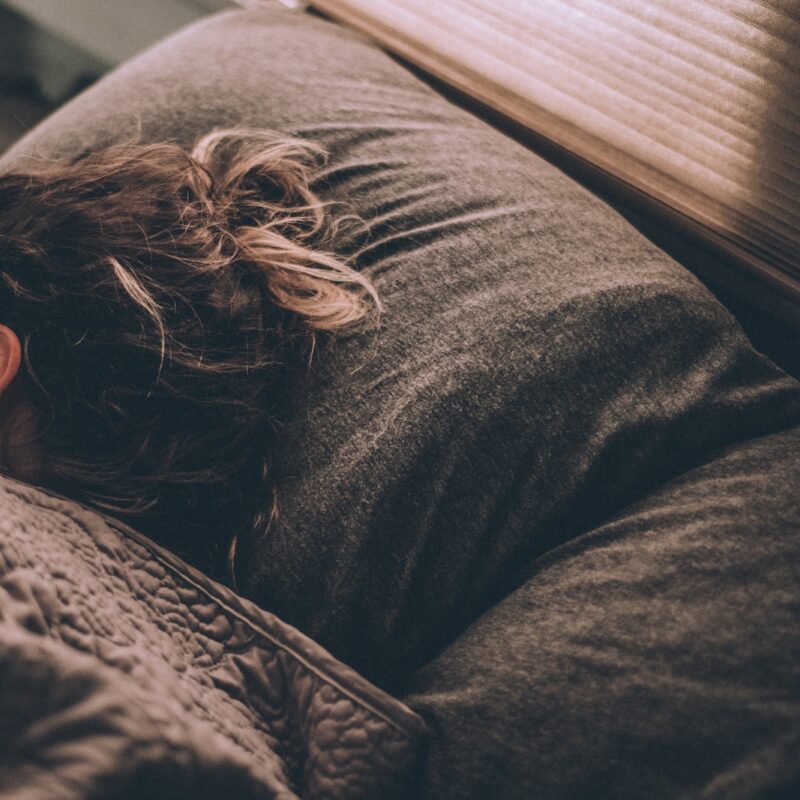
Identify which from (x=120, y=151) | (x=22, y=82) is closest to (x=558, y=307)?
(x=120, y=151)

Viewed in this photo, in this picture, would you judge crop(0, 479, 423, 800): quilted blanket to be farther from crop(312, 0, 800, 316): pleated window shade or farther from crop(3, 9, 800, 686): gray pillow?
crop(312, 0, 800, 316): pleated window shade

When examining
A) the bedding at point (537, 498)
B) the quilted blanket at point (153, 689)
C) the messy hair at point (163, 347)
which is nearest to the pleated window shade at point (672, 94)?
the bedding at point (537, 498)

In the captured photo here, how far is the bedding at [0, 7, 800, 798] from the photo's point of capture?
45 centimetres

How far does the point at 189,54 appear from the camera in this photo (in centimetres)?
83

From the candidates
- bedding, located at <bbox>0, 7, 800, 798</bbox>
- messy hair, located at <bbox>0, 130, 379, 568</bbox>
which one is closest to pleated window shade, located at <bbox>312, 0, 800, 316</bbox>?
bedding, located at <bbox>0, 7, 800, 798</bbox>

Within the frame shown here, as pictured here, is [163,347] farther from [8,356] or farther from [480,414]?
[480,414]

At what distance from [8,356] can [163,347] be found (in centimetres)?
14

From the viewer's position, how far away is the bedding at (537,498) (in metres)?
0.45

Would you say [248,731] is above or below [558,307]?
below

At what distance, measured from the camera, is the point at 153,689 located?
43 cm

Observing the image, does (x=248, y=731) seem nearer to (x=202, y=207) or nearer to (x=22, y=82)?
(x=202, y=207)

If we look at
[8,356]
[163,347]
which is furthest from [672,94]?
[8,356]

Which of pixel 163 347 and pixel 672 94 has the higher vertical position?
pixel 672 94

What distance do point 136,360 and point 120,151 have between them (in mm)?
247
